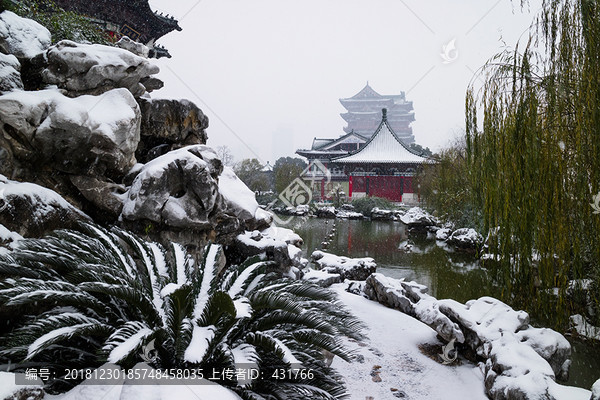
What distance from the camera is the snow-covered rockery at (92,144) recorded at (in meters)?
3.70

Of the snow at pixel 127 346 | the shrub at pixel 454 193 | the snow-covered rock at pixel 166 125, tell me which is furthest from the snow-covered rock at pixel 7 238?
the shrub at pixel 454 193

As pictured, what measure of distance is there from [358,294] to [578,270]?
11.4ft

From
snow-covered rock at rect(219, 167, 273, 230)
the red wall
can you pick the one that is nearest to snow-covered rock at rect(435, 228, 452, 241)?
snow-covered rock at rect(219, 167, 273, 230)

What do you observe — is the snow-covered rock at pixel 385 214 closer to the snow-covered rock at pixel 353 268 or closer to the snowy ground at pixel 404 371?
the snow-covered rock at pixel 353 268

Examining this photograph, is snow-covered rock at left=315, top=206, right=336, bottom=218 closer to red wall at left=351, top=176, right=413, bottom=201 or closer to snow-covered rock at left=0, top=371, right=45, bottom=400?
red wall at left=351, top=176, right=413, bottom=201

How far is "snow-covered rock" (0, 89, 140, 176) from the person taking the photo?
3.57m

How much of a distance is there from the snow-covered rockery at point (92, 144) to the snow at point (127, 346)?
225 cm

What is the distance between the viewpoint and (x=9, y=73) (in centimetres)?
401

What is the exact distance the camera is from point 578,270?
114 inches

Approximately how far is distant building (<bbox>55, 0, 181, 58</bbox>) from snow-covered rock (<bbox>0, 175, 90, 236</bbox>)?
769 cm

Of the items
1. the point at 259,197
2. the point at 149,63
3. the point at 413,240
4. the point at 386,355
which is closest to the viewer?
the point at 386,355

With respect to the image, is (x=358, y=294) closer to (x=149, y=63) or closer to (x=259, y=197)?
(x=149, y=63)

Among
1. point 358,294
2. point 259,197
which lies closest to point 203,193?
point 358,294

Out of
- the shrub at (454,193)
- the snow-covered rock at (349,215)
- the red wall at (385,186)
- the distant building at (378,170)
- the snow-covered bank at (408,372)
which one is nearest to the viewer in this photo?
the snow-covered bank at (408,372)
